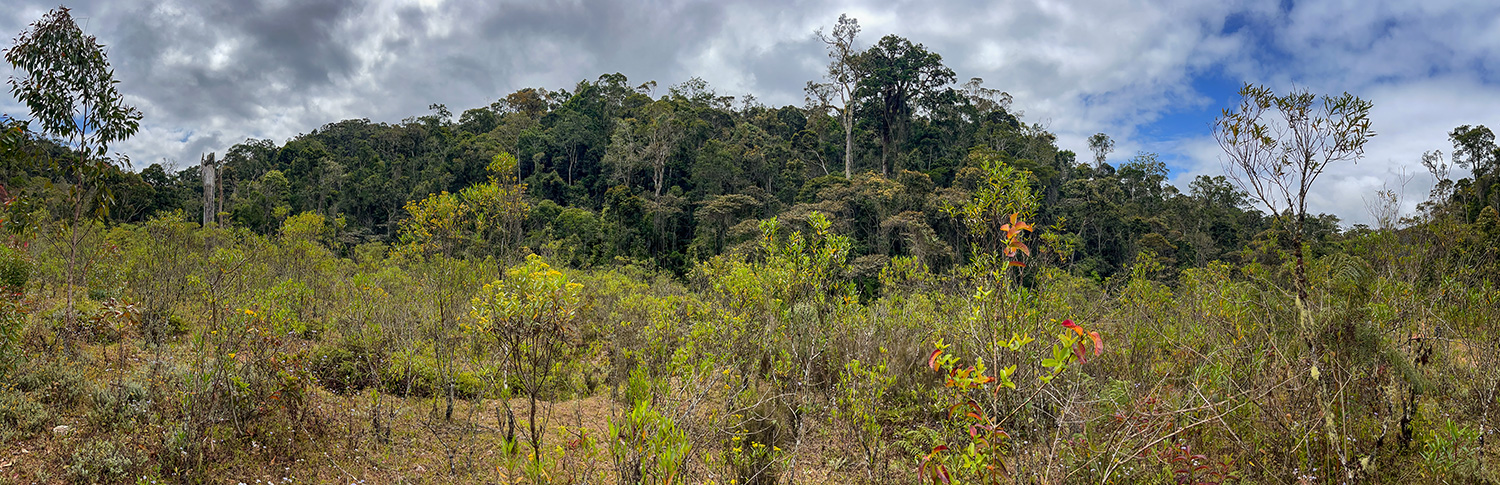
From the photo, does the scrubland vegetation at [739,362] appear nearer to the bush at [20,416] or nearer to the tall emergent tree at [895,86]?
the bush at [20,416]

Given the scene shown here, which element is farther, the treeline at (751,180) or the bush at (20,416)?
the treeline at (751,180)

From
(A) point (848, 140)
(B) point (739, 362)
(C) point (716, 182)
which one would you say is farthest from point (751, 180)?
(B) point (739, 362)

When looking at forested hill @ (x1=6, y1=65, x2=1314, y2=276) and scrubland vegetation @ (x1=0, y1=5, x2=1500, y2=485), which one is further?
forested hill @ (x1=6, y1=65, x2=1314, y2=276)

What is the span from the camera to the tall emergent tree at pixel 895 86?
29.3 meters

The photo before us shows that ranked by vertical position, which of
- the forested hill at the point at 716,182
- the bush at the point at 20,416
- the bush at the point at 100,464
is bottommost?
the bush at the point at 100,464

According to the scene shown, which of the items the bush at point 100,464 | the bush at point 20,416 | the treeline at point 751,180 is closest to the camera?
the bush at point 100,464

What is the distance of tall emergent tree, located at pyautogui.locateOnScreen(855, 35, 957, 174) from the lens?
1155 inches

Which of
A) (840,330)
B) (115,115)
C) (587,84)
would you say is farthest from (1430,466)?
(587,84)

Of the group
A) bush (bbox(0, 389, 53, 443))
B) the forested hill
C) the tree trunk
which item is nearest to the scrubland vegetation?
bush (bbox(0, 389, 53, 443))

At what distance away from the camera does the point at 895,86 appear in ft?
97.8

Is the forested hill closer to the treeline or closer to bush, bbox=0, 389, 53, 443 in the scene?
the treeline

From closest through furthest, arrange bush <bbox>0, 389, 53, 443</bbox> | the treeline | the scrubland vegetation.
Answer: the scrubland vegetation
bush <bbox>0, 389, 53, 443</bbox>
the treeline

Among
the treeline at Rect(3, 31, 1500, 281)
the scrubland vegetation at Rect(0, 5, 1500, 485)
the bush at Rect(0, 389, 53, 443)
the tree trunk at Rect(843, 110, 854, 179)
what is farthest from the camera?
the tree trunk at Rect(843, 110, 854, 179)

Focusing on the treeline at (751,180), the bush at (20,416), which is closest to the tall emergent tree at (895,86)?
the treeline at (751,180)
